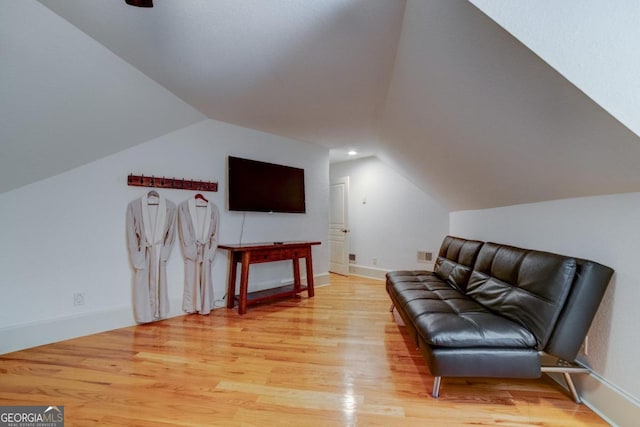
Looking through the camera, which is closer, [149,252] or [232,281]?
[149,252]

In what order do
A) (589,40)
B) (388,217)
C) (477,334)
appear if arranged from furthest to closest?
(388,217) → (477,334) → (589,40)

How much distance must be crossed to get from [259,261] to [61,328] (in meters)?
1.85

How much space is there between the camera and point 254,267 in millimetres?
3775

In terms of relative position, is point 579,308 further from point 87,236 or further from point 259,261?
point 87,236

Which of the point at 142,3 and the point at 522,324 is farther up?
the point at 142,3

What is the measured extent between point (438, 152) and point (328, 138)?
1.84m

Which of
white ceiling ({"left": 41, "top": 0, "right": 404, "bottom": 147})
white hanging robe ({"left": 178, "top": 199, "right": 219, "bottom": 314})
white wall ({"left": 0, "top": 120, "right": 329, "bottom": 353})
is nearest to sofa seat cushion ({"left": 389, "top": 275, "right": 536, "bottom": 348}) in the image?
white ceiling ({"left": 41, "top": 0, "right": 404, "bottom": 147})

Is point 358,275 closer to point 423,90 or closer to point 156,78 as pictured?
point 423,90

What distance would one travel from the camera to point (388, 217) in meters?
5.08

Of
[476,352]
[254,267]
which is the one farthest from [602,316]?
[254,267]

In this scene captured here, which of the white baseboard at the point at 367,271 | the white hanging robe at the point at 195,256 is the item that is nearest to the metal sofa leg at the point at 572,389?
the white hanging robe at the point at 195,256

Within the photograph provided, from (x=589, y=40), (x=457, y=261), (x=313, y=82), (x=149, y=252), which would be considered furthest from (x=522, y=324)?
(x=149, y=252)

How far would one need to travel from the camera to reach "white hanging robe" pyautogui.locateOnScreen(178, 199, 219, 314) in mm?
3109

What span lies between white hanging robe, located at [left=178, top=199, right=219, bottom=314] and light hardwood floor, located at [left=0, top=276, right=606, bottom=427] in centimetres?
47
